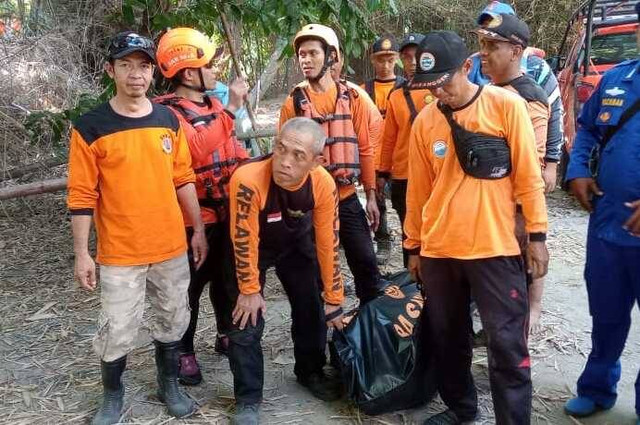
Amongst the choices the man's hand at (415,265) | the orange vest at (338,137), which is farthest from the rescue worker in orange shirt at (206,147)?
the man's hand at (415,265)

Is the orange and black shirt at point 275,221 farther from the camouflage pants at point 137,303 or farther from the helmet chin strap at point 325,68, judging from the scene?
the helmet chin strap at point 325,68

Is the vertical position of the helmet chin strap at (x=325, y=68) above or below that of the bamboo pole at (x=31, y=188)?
above

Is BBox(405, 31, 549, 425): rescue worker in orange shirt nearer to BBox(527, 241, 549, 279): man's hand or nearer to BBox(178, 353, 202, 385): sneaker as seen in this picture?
BBox(527, 241, 549, 279): man's hand

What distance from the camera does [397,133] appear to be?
15.5 ft

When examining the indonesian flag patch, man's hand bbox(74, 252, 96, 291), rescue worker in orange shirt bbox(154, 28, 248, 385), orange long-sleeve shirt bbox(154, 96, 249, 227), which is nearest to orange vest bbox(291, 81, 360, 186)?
rescue worker in orange shirt bbox(154, 28, 248, 385)

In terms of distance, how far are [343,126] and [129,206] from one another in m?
1.52

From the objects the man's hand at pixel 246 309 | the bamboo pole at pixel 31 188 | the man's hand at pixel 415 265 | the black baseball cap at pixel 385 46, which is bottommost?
the man's hand at pixel 246 309

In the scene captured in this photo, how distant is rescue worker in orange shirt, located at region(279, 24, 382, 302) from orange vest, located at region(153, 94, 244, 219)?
0.48m

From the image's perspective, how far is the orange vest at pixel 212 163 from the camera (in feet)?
11.5

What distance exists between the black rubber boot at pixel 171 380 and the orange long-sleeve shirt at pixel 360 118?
1460mm

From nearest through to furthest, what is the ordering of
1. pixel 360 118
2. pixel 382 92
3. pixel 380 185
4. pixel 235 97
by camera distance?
pixel 235 97, pixel 360 118, pixel 380 185, pixel 382 92

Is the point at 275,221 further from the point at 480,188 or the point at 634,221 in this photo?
the point at 634,221

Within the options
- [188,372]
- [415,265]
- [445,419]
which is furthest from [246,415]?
[415,265]

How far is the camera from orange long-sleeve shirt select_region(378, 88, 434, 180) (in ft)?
14.9
